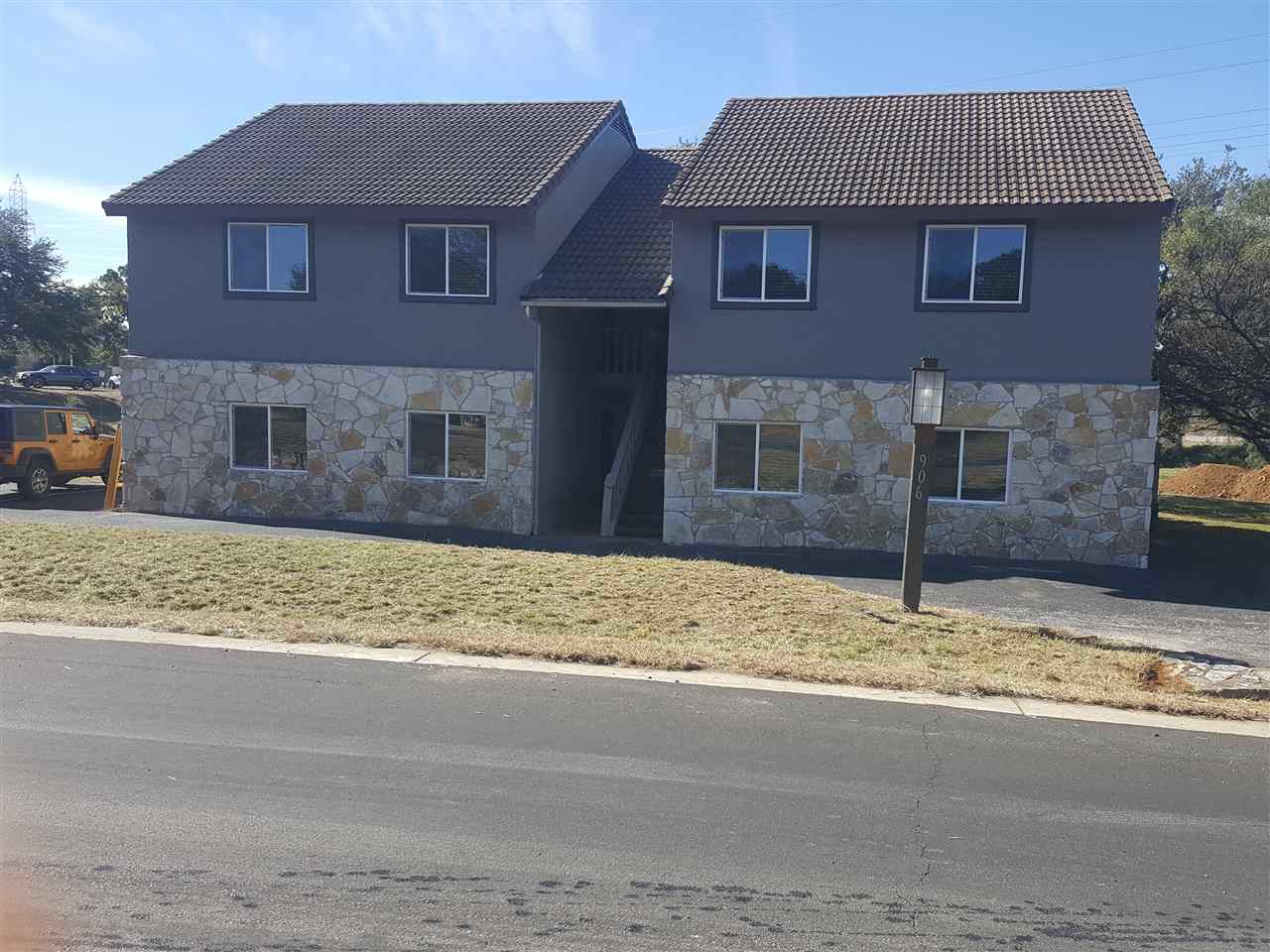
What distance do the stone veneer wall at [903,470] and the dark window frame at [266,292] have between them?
6792 millimetres

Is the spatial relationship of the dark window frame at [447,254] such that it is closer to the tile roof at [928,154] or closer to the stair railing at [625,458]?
the tile roof at [928,154]

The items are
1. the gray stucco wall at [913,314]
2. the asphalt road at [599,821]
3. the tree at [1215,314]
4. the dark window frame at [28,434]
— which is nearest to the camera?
the asphalt road at [599,821]

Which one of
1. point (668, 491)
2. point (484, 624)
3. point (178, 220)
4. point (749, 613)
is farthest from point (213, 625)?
point (178, 220)

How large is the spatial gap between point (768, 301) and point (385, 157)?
8039 mm

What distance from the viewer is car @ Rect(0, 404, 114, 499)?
21.1 meters

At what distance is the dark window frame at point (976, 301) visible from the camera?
16391 mm

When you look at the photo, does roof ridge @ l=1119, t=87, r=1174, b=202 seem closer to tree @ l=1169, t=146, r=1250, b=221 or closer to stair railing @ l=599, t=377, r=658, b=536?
stair railing @ l=599, t=377, r=658, b=536

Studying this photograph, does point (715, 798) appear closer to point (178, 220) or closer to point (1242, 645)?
point (1242, 645)

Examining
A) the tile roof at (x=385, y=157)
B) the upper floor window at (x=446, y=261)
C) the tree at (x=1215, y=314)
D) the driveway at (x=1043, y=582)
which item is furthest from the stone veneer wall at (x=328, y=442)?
the tree at (x=1215, y=314)

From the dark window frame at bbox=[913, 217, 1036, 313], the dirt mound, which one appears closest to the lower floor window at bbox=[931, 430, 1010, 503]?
the dark window frame at bbox=[913, 217, 1036, 313]

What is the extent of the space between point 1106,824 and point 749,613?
5.68 meters

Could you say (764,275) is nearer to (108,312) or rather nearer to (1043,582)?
(1043,582)

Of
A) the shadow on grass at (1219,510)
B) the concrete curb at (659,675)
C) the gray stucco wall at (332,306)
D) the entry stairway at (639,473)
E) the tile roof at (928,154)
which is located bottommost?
the shadow on grass at (1219,510)

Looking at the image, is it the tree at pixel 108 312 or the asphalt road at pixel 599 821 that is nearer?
the asphalt road at pixel 599 821
